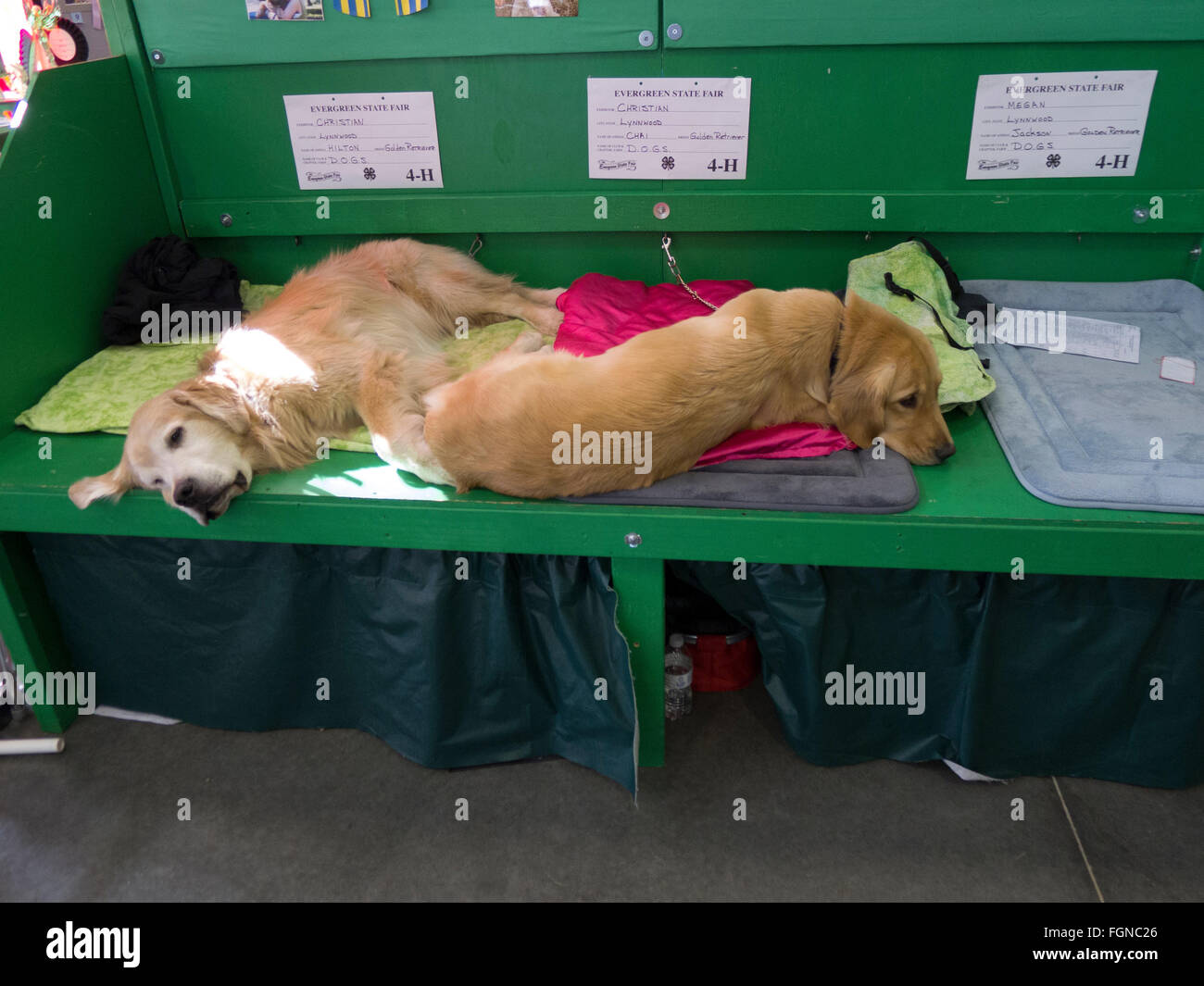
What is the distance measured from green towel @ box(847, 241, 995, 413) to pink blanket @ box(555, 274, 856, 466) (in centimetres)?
33

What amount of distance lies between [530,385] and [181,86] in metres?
1.59

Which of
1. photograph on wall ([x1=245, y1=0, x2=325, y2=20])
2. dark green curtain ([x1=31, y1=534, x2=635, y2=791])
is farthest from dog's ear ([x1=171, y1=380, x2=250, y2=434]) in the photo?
photograph on wall ([x1=245, y1=0, x2=325, y2=20])

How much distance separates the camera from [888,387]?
6.02 ft

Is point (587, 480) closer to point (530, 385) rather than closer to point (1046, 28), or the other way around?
point (530, 385)

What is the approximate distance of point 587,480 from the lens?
1.81 meters

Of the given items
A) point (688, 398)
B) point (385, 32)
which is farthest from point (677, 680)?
point (385, 32)

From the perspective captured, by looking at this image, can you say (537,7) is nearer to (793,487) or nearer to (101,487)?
(793,487)

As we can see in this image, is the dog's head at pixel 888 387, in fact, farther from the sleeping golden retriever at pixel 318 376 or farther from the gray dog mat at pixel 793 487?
the sleeping golden retriever at pixel 318 376

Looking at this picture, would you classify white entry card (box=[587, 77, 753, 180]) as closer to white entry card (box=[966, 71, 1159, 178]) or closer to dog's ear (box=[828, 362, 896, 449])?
white entry card (box=[966, 71, 1159, 178])

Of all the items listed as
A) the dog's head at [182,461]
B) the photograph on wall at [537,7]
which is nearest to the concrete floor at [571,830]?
the dog's head at [182,461]

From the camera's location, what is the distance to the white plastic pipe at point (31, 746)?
2.28 m

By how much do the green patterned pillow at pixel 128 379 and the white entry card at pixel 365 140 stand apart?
1.50 feet

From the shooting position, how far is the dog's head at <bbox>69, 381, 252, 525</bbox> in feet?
6.18
